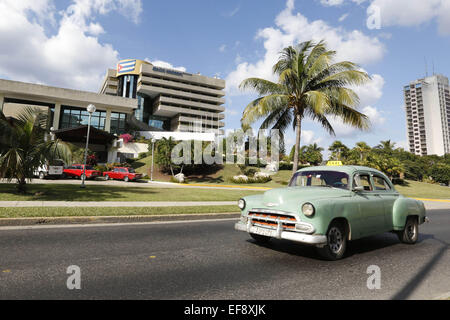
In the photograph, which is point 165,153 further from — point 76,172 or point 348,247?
point 348,247

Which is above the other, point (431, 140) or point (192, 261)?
point (431, 140)

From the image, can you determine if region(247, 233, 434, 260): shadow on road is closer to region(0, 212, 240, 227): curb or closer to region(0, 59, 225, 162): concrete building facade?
region(0, 212, 240, 227): curb

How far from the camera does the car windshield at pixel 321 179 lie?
5234mm

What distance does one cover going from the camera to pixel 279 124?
1662 centimetres

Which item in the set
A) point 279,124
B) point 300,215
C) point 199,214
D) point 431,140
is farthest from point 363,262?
point 431,140

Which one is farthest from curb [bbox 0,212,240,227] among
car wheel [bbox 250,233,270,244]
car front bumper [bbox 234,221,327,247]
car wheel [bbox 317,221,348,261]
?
car wheel [bbox 317,221,348,261]

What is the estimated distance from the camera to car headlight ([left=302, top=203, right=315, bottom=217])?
4088mm

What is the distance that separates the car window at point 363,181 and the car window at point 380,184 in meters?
0.21

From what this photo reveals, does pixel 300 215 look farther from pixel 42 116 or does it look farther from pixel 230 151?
pixel 230 151

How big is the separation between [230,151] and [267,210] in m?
39.4

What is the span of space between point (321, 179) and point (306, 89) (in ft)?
37.6

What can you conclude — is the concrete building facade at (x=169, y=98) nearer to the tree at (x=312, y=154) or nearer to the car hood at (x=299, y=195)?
the tree at (x=312, y=154)

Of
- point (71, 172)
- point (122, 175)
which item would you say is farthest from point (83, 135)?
point (122, 175)

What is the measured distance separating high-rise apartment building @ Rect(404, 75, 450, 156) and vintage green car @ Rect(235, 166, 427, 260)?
186056 millimetres
